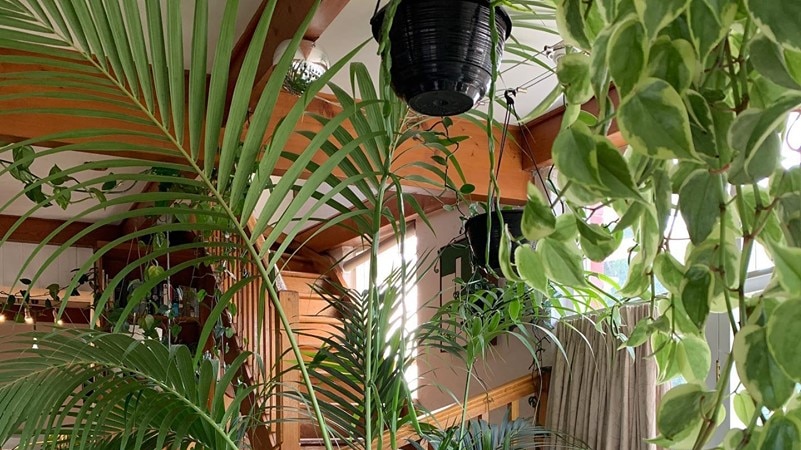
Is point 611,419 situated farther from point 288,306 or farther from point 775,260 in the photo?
point 775,260

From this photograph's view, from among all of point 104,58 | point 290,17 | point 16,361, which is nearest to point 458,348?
point 16,361

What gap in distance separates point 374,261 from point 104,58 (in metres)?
0.49

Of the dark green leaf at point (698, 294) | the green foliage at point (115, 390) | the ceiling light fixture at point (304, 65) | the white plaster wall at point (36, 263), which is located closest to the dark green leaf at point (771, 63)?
the dark green leaf at point (698, 294)

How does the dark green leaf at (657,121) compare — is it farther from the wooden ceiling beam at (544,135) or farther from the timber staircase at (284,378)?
the wooden ceiling beam at (544,135)

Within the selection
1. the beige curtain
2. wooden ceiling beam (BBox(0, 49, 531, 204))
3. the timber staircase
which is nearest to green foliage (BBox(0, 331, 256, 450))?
wooden ceiling beam (BBox(0, 49, 531, 204))

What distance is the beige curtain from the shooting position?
11.4 ft

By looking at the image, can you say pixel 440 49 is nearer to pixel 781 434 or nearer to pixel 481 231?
pixel 781 434

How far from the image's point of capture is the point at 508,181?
176 inches

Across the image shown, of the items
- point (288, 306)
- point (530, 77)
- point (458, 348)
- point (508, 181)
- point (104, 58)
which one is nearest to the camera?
point (104, 58)

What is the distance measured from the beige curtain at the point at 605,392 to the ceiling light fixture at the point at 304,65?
5.26 ft

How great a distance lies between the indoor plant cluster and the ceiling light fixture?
2.46 metres

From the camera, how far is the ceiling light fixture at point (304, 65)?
2953 millimetres

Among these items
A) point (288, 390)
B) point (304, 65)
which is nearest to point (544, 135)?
point (304, 65)

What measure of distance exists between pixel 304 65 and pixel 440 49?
1971 mm
